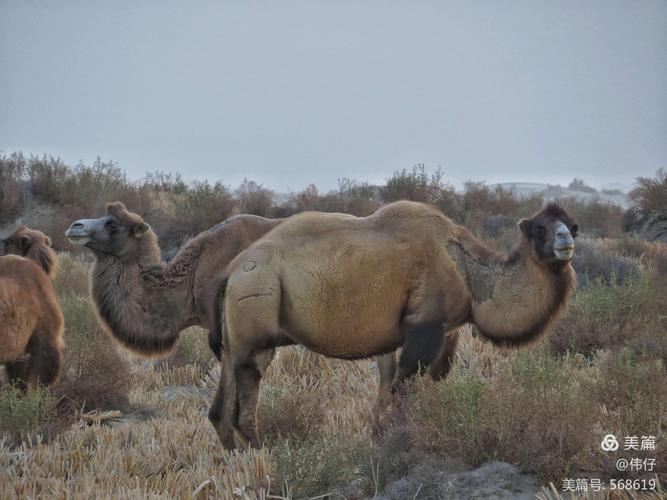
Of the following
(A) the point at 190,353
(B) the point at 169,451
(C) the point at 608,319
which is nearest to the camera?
(B) the point at 169,451

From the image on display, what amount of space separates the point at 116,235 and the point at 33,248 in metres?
2.00

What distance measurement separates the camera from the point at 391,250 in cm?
696

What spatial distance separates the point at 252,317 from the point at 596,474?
2966 mm

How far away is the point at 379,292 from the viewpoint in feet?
22.6

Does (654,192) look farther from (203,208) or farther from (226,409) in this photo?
(226,409)

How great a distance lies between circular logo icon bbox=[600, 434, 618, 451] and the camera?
5664 millimetres

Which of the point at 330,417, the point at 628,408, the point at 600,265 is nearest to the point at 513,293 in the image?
the point at 628,408

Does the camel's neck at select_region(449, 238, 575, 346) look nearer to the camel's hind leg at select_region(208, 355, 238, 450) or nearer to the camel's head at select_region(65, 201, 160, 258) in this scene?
the camel's hind leg at select_region(208, 355, 238, 450)

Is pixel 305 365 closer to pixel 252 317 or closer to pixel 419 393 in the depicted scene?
pixel 252 317

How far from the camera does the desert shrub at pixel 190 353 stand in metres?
11.6

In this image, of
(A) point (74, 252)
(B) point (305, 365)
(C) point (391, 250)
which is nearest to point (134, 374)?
(B) point (305, 365)

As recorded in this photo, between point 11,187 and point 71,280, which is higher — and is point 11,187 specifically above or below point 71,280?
above

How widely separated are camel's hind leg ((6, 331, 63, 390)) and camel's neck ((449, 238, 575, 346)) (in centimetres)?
454

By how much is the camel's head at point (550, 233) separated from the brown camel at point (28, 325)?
16.8ft
